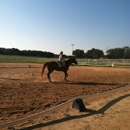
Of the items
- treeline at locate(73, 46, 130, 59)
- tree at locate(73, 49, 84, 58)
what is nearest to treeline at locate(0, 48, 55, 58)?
tree at locate(73, 49, 84, 58)

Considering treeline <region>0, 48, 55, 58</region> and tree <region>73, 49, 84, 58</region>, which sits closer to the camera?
tree <region>73, 49, 84, 58</region>

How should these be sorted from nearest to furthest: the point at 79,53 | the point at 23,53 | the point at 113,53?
the point at 113,53, the point at 79,53, the point at 23,53

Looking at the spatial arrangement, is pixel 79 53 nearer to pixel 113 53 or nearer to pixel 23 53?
pixel 113 53

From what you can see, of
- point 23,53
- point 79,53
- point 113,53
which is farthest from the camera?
point 23,53

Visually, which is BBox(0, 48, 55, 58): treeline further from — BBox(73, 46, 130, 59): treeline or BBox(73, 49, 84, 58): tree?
BBox(73, 46, 130, 59): treeline

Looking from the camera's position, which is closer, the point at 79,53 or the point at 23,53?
the point at 79,53

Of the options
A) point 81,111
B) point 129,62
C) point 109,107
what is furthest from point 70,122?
point 129,62

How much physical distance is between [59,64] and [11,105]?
698cm

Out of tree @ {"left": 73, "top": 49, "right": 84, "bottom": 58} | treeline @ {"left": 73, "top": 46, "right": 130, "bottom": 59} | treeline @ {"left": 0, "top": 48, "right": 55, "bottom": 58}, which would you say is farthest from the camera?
treeline @ {"left": 0, "top": 48, "right": 55, "bottom": 58}

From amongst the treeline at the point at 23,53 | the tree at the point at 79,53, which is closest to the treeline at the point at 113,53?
the tree at the point at 79,53

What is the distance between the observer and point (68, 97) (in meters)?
7.71

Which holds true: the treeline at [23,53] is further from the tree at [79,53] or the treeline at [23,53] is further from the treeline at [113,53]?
the treeline at [113,53]

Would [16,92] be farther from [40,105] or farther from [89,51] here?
[89,51]

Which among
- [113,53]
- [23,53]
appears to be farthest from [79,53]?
[23,53]
